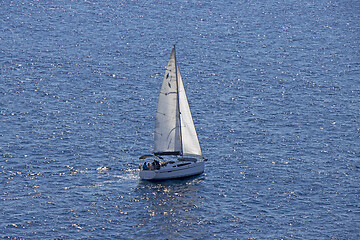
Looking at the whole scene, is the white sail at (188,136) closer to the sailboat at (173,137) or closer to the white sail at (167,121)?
the sailboat at (173,137)

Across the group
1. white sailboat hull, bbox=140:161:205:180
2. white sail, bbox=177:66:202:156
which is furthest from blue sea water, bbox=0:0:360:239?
white sail, bbox=177:66:202:156

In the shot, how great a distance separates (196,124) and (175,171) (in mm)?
21909

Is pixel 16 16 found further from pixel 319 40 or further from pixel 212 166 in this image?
pixel 212 166

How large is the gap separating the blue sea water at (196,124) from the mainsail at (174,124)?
5323 millimetres

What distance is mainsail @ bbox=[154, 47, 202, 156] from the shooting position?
102688 mm

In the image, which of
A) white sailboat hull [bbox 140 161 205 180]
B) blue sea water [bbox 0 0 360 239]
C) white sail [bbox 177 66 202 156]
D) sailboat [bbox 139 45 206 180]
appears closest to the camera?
blue sea water [bbox 0 0 360 239]

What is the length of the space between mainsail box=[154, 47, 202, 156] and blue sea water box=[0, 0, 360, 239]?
5323 millimetres

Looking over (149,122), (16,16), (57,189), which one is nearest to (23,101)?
(149,122)

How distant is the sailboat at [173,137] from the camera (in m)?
102

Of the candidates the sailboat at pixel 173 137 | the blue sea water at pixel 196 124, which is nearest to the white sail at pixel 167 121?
the sailboat at pixel 173 137

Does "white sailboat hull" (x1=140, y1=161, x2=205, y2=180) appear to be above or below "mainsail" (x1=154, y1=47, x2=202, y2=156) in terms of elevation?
below

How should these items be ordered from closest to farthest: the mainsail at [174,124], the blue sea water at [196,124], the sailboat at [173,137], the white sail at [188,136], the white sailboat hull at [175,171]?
the blue sea water at [196,124]
the white sailboat hull at [175,171]
the sailboat at [173,137]
the mainsail at [174,124]
the white sail at [188,136]

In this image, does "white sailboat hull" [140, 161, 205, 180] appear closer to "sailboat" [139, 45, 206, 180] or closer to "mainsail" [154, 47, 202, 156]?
"sailboat" [139, 45, 206, 180]

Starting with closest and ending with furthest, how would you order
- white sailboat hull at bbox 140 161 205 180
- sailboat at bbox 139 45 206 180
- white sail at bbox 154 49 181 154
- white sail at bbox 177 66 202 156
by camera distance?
white sailboat hull at bbox 140 161 205 180 < sailboat at bbox 139 45 206 180 < white sail at bbox 154 49 181 154 < white sail at bbox 177 66 202 156
